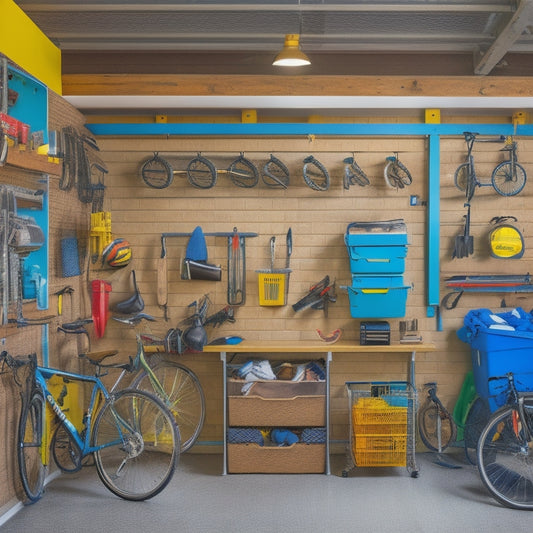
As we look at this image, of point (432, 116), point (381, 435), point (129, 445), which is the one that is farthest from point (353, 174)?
point (129, 445)

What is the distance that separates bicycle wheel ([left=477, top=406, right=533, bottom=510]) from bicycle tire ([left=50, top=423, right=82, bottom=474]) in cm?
275

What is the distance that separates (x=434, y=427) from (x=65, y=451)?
2996 millimetres

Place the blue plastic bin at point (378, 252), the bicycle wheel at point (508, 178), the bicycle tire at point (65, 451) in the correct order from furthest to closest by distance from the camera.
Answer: the bicycle wheel at point (508, 178) < the blue plastic bin at point (378, 252) < the bicycle tire at point (65, 451)

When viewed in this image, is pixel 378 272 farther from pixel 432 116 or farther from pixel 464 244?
pixel 432 116

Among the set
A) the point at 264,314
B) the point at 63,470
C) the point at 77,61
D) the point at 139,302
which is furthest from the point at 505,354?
the point at 77,61

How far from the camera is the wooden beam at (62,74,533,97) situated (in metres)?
5.96

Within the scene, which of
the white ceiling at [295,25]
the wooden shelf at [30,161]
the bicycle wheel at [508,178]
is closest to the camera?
the wooden shelf at [30,161]

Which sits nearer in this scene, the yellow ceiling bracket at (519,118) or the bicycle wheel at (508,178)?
A: the bicycle wheel at (508,178)

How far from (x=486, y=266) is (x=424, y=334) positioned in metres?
0.78

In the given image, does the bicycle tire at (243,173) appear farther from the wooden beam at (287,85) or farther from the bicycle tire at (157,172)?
the wooden beam at (287,85)

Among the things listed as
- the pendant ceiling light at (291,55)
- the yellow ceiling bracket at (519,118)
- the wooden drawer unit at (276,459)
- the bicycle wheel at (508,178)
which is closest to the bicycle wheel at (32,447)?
the wooden drawer unit at (276,459)

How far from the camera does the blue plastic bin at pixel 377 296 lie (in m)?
6.18

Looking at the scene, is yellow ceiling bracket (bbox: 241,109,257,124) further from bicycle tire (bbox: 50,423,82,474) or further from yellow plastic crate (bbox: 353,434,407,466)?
bicycle tire (bbox: 50,423,82,474)

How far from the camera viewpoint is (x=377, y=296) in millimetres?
6211
